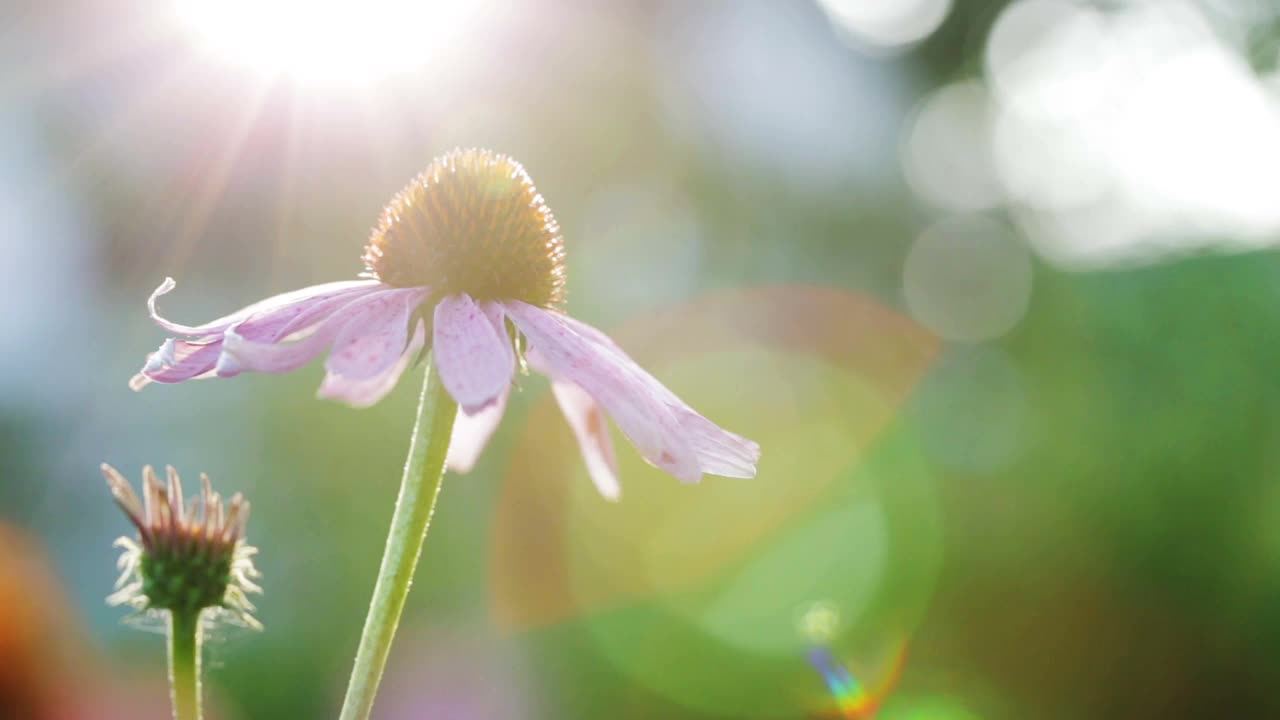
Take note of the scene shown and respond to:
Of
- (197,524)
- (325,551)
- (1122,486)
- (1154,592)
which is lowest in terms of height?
(1154,592)

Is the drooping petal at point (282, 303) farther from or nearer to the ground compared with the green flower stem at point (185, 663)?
farther from the ground

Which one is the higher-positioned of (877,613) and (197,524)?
(197,524)

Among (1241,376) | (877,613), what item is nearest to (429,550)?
(877,613)

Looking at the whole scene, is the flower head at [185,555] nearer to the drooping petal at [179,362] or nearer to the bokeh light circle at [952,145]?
the drooping petal at [179,362]

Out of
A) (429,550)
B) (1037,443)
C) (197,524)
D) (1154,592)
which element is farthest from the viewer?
(429,550)

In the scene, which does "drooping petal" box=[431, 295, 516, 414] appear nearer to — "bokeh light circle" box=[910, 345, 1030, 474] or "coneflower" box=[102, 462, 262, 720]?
"coneflower" box=[102, 462, 262, 720]

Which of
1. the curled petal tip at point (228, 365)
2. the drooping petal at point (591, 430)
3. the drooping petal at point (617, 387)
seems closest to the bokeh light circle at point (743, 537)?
the drooping petal at point (591, 430)

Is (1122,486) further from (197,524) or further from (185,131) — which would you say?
(185,131)

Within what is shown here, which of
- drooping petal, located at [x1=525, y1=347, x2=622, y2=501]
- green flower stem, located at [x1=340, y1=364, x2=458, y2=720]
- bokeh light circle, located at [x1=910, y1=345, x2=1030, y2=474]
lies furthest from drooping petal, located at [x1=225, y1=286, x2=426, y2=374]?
bokeh light circle, located at [x1=910, y1=345, x2=1030, y2=474]

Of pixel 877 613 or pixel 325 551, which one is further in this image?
pixel 325 551
